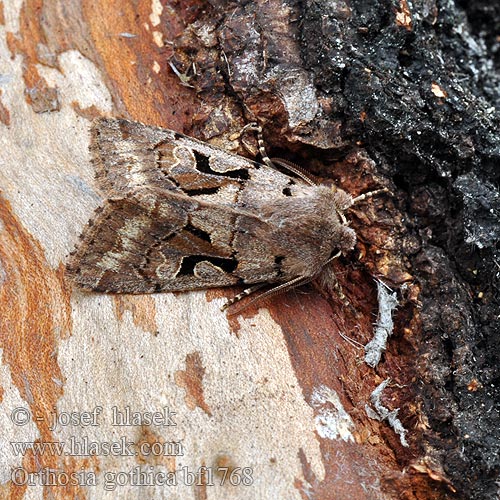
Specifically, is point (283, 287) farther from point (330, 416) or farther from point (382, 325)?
point (330, 416)

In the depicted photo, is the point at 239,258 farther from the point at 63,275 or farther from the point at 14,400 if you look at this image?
the point at 14,400

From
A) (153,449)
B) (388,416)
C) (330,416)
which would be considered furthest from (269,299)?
(153,449)

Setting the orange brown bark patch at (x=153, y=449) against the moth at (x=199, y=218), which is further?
the moth at (x=199, y=218)

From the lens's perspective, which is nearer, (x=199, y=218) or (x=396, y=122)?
(x=396, y=122)

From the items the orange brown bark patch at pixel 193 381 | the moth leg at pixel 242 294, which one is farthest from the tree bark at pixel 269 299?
the moth leg at pixel 242 294

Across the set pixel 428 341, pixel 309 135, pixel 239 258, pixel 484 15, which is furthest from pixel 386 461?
pixel 484 15

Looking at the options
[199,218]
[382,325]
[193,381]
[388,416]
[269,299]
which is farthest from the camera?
[199,218]

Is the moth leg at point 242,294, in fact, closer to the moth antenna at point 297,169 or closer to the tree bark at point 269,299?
the tree bark at point 269,299

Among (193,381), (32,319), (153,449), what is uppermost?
(32,319)
